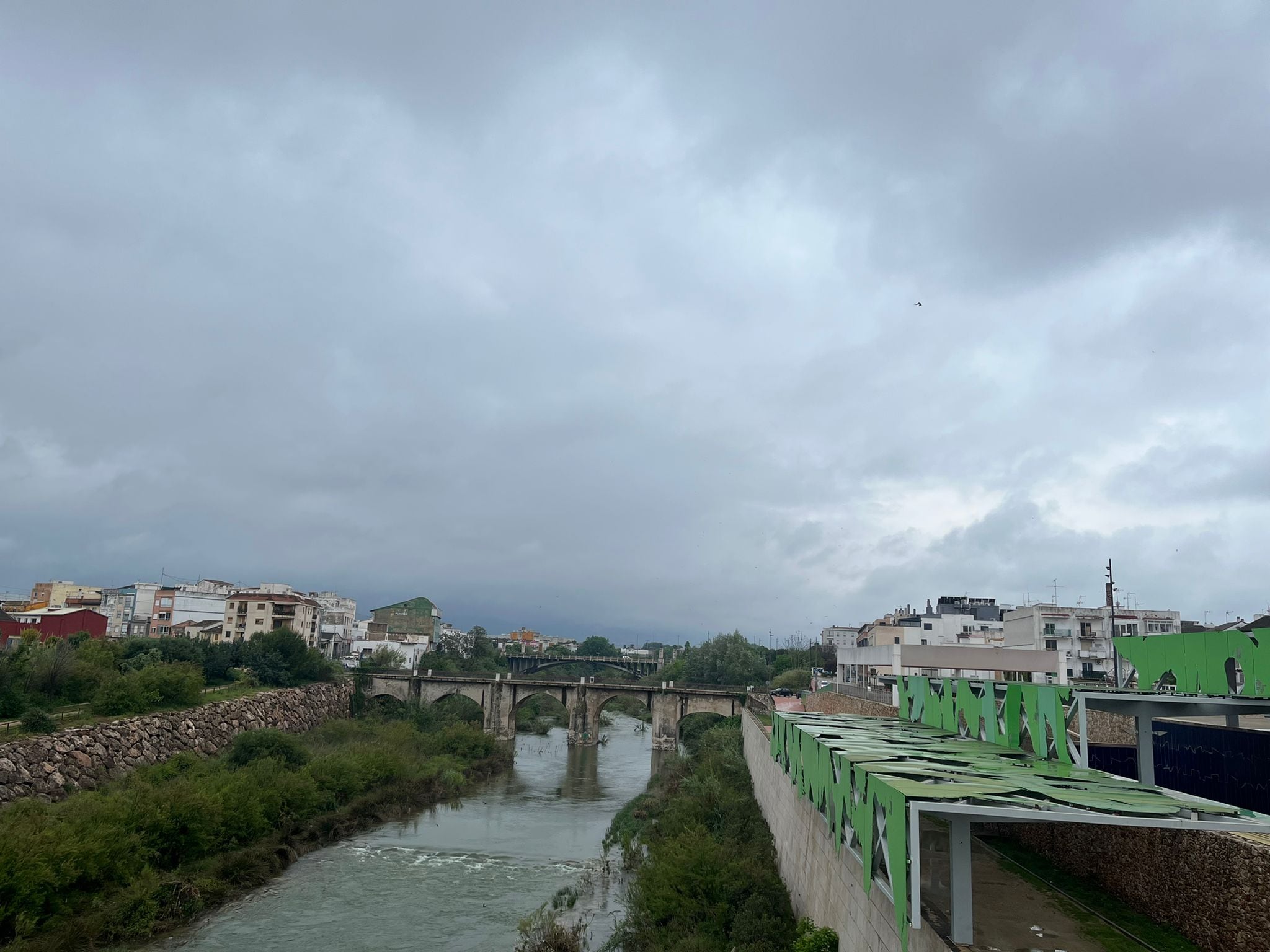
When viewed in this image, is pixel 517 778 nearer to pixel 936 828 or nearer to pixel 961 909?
pixel 936 828

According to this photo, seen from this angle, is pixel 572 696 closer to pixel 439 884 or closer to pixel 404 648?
pixel 404 648

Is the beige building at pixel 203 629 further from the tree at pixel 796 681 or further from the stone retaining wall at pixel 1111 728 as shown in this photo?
the stone retaining wall at pixel 1111 728

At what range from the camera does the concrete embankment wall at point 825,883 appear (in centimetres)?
1131

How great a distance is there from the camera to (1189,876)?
11641 mm

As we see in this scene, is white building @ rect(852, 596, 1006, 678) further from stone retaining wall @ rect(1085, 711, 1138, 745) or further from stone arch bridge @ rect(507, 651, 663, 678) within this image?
stone arch bridge @ rect(507, 651, 663, 678)

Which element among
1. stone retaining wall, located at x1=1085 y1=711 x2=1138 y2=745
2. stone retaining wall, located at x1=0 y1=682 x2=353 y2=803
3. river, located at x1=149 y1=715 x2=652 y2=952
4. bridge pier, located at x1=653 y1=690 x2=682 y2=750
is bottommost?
river, located at x1=149 y1=715 x2=652 y2=952

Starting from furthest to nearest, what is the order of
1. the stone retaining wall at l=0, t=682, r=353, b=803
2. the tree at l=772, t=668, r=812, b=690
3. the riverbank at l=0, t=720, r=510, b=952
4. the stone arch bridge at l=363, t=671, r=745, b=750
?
the tree at l=772, t=668, r=812, b=690 → the stone arch bridge at l=363, t=671, r=745, b=750 → the stone retaining wall at l=0, t=682, r=353, b=803 → the riverbank at l=0, t=720, r=510, b=952

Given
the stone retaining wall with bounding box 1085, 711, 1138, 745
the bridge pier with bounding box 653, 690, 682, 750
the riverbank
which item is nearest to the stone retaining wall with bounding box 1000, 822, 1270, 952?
the stone retaining wall with bounding box 1085, 711, 1138, 745

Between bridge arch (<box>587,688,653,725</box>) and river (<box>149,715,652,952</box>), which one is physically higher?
bridge arch (<box>587,688,653,725</box>)

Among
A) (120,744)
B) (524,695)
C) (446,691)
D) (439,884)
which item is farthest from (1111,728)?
(446,691)

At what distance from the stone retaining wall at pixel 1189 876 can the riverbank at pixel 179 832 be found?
2251 cm

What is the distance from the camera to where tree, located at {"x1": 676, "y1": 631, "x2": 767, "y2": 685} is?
258ft

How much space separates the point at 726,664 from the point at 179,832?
198 feet

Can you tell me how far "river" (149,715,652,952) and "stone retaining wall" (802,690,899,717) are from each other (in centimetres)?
1192
